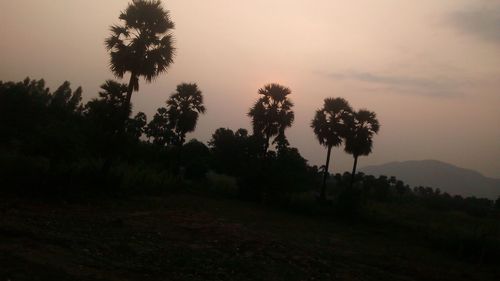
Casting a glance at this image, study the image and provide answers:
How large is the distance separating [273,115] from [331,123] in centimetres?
530

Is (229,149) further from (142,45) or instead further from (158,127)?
(142,45)

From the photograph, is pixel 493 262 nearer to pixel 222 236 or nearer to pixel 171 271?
pixel 222 236

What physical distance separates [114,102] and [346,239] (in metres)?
15.4

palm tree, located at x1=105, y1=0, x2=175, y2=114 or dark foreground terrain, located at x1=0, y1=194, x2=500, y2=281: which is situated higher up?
palm tree, located at x1=105, y1=0, x2=175, y2=114

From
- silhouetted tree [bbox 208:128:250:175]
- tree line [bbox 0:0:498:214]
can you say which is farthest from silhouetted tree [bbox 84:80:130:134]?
silhouetted tree [bbox 208:128:250:175]

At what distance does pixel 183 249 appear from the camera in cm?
1162

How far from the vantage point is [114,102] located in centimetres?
2558

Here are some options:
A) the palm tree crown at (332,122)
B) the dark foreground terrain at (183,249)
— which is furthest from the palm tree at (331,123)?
the dark foreground terrain at (183,249)

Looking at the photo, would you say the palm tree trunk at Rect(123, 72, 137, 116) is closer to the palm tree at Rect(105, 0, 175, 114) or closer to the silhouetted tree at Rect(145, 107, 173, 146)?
the palm tree at Rect(105, 0, 175, 114)

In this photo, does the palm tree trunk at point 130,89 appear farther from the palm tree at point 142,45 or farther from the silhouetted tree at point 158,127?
the silhouetted tree at point 158,127

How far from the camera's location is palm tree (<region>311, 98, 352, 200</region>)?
3684 centimetres

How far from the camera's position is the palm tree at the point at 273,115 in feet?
118

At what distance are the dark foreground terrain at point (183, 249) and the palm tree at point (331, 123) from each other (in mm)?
16016

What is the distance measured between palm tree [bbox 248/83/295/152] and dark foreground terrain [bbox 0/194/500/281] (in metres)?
15.1
